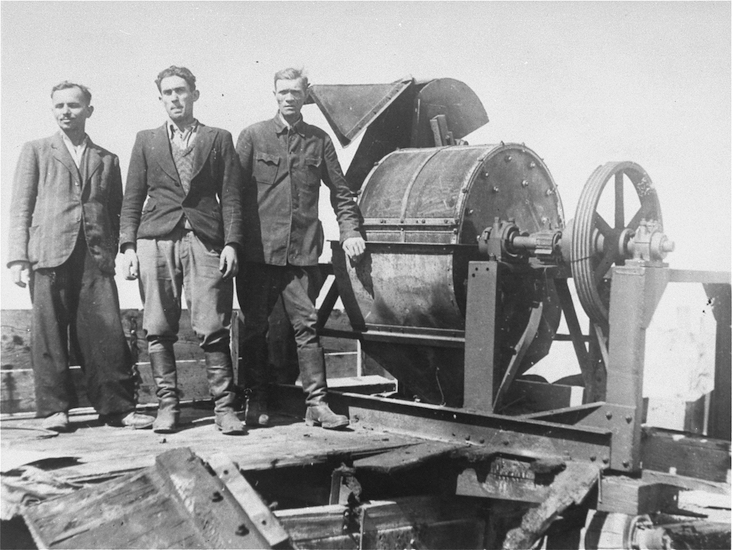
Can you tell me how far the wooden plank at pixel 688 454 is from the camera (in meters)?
4.94

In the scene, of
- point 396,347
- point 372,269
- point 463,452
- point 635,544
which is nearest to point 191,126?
point 372,269

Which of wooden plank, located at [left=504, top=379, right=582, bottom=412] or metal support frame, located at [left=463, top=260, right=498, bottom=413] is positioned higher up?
metal support frame, located at [left=463, top=260, right=498, bottom=413]

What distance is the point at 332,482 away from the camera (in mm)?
4344

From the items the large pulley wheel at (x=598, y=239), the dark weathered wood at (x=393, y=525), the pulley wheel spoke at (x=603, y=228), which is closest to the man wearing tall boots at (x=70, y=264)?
the dark weathered wood at (x=393, y=525)

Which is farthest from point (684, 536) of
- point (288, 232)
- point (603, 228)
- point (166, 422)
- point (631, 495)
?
point (166, 422)

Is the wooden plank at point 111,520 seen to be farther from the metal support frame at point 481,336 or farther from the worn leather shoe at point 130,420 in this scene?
the metal support frame at point 481,336

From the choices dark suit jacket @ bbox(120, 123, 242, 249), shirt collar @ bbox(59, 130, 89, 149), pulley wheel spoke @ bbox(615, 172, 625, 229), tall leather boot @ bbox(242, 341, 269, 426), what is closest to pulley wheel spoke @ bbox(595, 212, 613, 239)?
pulley wheel spoke @ bbox(615, 172, 625, 229)

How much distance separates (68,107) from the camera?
4.96 metres

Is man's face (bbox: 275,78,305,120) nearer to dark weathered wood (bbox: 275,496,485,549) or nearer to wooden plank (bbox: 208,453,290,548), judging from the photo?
wooden plank (bbox: 208,453,290,548)

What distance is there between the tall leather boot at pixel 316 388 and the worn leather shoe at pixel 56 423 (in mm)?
1533

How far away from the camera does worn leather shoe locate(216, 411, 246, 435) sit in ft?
15.9

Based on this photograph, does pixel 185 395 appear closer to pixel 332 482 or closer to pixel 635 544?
pixel 332 482

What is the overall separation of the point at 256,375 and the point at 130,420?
3.31 ft

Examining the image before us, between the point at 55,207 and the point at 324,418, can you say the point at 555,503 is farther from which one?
the point at 55,207
